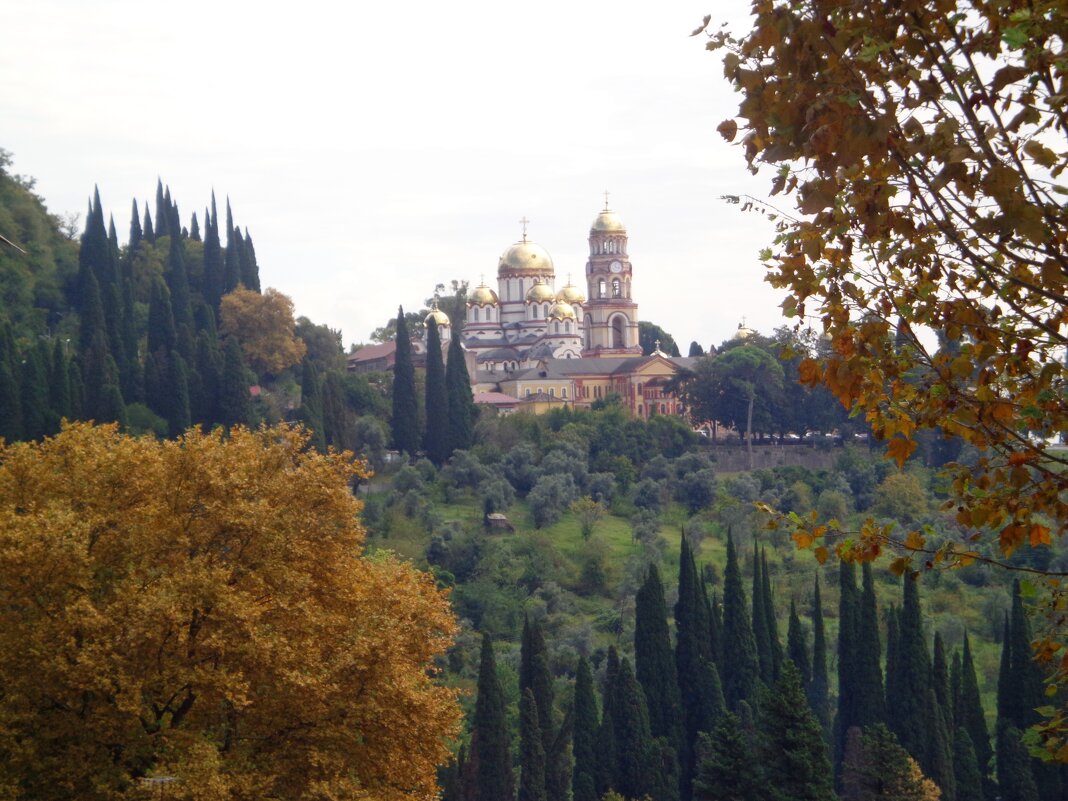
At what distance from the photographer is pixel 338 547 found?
1886 centimetres

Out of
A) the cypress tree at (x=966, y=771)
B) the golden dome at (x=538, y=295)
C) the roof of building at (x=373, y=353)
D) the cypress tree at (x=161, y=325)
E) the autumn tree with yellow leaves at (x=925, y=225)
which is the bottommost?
the cypress tree at (x=966, y=771)

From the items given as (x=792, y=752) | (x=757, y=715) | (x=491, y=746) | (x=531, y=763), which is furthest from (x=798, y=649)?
(x=792, y=752)

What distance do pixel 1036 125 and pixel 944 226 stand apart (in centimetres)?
53

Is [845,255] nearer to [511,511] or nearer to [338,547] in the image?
[338,547]

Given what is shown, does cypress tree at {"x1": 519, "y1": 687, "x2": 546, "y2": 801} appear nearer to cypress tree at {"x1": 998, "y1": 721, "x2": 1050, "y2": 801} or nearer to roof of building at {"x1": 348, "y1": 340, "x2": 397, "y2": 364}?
cypress tree at {"x1": 998, "y1": 721, "x2": 1050, "y2": 801}

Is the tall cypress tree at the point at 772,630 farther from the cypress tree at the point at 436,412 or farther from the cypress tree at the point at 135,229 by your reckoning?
the cypress tree at the point at 135,229

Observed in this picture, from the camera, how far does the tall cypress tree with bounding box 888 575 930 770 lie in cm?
3127

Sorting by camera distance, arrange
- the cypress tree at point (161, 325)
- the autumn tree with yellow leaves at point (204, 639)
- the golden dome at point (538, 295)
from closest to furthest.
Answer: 1. the autumn tree with yellow leaves at point (204, 639)
2. the cypress tree at point (161, 325)
3. the golden dome at point (538, 295)

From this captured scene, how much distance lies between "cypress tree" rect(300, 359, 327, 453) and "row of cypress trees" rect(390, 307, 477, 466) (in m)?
6.74

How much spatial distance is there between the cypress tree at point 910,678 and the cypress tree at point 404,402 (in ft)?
90.4

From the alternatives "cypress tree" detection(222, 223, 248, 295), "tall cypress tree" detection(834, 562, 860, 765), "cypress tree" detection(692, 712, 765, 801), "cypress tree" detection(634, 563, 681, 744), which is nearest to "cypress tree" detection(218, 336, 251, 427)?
"cypress tree" detection(222, 223, 248, 295)

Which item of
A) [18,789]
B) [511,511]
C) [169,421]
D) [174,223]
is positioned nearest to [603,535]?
[511,511]

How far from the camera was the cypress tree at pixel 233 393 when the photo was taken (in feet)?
158

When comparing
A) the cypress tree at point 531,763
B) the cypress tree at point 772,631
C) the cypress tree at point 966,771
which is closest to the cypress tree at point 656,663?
the cypress tree at point 772,631
